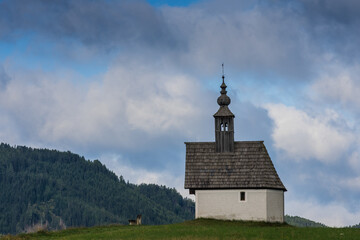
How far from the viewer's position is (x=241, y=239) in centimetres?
3938

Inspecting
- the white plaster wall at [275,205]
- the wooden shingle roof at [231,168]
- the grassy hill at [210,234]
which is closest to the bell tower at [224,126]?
the wooden shingle roof at [231,168]

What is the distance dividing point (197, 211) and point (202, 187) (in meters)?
2.14

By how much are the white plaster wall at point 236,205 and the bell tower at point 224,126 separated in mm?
4512

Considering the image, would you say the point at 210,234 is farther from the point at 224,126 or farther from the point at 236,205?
the point at 224,126

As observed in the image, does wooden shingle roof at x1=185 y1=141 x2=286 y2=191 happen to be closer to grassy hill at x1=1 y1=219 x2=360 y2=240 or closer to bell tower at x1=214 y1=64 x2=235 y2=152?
bell tower at x1=214 y1=64 x2=235 y2=152

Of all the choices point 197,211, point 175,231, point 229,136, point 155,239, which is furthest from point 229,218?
point 155,239

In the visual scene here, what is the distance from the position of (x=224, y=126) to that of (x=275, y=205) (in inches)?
339

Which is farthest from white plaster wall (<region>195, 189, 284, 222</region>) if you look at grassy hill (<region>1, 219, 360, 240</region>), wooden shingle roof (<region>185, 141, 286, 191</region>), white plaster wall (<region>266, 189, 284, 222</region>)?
grassy hill (<region>1, 219, 360, 240</region>)

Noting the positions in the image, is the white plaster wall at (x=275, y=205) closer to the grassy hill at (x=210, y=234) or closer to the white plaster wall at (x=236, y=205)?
the white plaster wall at (x=236, y=205)

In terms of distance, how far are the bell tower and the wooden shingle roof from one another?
1.83 feet

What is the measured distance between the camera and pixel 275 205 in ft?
186

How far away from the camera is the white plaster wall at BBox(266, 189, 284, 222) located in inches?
2205

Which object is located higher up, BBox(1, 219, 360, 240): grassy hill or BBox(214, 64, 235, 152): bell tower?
BBox(214, 64, 235, 152): bell tower

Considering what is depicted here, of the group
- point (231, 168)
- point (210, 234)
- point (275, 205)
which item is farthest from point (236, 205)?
point (210, 234)
